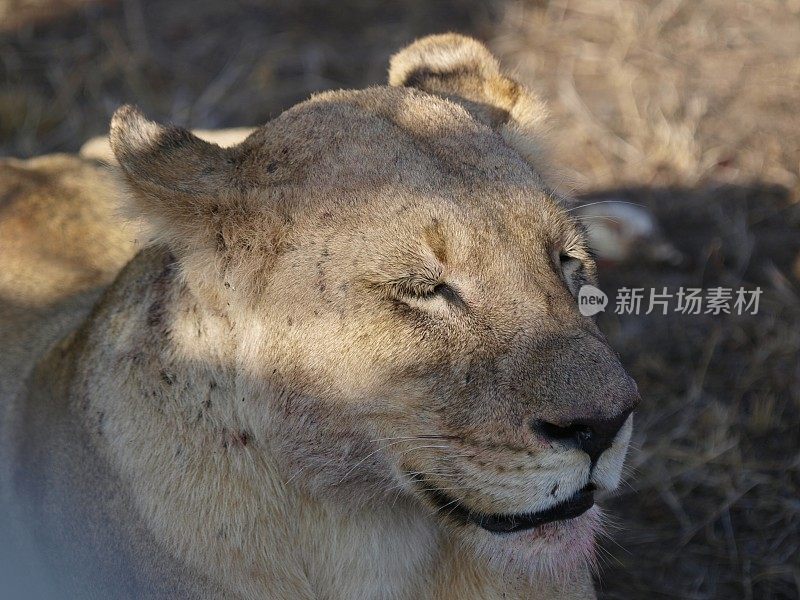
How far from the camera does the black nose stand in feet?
5.90

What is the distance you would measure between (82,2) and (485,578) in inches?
175

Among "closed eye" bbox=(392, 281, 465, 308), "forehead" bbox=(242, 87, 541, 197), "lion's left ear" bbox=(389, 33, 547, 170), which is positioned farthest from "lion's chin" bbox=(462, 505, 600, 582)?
"lion's left ear" bbox=(389, 33, 547, 170)

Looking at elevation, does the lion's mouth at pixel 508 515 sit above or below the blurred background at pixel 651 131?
above

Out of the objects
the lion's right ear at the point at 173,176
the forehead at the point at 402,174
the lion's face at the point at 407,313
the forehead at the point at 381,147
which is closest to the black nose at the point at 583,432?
the lion's face at the point at 407,313

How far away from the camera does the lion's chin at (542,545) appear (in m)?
1.95

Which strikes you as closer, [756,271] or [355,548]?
[355,548]

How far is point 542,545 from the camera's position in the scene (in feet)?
6.40

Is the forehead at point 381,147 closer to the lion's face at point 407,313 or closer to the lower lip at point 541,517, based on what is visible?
the lion's face at point 407,313

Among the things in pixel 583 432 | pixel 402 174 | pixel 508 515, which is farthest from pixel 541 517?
pixel 402 174

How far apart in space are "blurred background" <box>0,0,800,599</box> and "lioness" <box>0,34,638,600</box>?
2.58ft

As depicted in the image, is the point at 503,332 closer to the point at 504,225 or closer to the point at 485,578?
the point at 504,225

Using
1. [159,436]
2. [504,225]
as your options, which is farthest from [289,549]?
[504,225]

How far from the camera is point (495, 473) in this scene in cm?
186

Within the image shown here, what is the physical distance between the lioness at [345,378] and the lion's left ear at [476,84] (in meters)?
0.14
